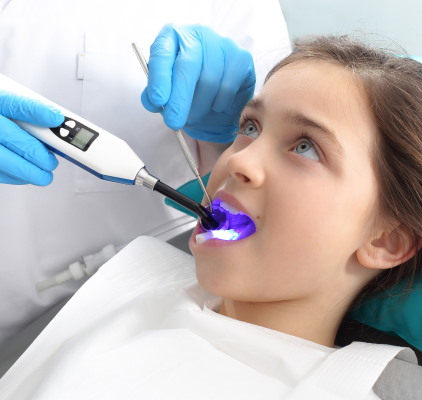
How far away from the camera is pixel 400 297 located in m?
1.15

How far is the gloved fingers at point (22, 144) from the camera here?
107cm

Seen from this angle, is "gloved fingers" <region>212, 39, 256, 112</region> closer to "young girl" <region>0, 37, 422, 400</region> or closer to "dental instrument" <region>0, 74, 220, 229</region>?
"young girl" <region>0, 37, 422, 400</region>

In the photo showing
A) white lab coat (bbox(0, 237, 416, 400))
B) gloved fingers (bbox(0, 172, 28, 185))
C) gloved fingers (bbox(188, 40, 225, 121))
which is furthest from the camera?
gloved fingers (bbox(188, 40, 225, 121))

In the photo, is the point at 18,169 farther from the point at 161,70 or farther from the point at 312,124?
the point at 312,124

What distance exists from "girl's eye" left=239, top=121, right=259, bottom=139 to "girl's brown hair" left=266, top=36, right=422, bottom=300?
179mm

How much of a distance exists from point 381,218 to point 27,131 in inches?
31.0

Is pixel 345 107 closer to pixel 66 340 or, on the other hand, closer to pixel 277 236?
pixel 277 236

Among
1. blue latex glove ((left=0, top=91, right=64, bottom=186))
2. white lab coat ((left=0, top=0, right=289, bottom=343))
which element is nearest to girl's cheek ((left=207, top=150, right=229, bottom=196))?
blue latex glove ((left=0, top=91, right=64, bottom=186))

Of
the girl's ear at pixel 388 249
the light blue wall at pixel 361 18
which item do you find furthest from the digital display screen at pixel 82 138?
the light blue wall at pixel 361 18

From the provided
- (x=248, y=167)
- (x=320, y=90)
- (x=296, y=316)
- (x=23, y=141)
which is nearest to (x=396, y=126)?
(x=320, y=90)

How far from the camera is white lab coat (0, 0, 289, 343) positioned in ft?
4.58

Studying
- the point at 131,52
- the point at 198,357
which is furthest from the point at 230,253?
the point at 131,52

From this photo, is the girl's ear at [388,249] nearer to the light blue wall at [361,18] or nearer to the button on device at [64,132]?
the button on device at [64,132]

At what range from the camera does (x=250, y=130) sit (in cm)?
112
